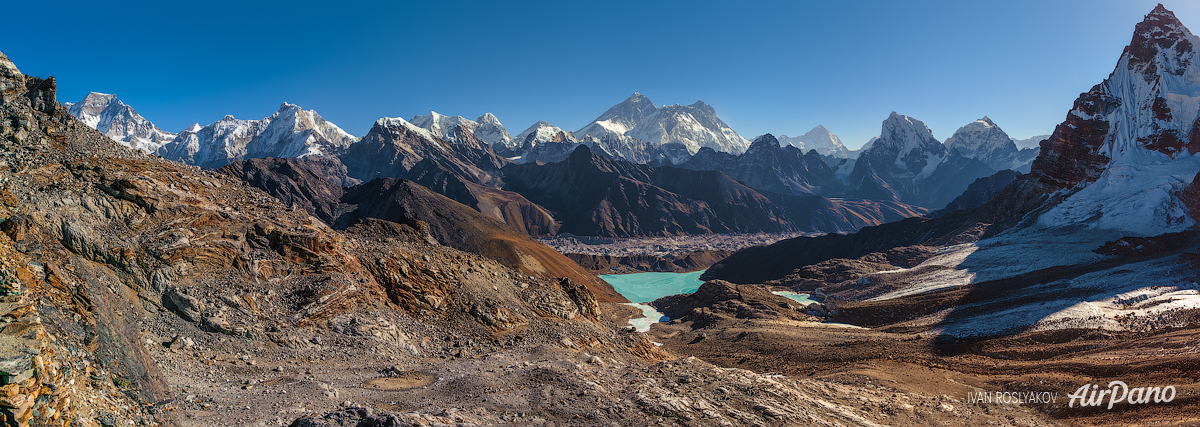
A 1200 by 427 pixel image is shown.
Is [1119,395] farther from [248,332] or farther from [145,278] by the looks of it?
[145,278]

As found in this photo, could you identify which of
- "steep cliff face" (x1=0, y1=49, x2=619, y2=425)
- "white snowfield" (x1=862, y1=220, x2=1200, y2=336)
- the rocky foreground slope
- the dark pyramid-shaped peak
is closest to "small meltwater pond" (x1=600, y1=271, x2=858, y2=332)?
"white snowfield" (x1=862, y1=220, x2=1200, y2=336)

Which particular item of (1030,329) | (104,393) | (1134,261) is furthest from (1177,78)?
(104,393)

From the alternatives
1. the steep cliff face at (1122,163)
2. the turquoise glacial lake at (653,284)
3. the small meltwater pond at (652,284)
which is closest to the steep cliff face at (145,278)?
the small meltwater pond at (652,284)

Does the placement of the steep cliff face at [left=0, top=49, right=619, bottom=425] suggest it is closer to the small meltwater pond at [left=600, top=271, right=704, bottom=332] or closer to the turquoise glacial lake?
the small meltwater pond at [left=600, top=271, right=704, bottom=332]

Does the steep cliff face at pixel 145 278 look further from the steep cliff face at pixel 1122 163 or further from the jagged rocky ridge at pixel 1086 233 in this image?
the steep cliff face at pixel 1122 163

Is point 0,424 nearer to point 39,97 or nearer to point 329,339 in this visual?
point 329,339
